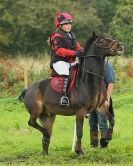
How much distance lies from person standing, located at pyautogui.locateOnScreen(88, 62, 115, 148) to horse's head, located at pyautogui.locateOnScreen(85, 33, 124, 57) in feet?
3.17

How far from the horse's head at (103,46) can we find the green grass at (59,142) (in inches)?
79.6

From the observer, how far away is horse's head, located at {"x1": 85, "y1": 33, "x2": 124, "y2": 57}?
10.2 metres

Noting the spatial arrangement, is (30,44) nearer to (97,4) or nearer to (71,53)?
(97,4)

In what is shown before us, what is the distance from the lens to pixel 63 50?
10469 millimetres

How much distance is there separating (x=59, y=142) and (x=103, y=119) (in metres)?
2.18

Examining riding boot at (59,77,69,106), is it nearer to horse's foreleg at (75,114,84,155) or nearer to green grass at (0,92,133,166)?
horse's foreleg at (75,114,84,155)

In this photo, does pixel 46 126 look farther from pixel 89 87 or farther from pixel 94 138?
pixel 89 87

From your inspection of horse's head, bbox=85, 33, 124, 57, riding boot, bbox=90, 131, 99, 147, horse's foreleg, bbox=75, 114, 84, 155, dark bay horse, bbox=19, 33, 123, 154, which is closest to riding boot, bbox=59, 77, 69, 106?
dark bay horse, bbox=19, 33, 123, 154

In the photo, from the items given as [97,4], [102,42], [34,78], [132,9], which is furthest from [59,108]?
[97,4]

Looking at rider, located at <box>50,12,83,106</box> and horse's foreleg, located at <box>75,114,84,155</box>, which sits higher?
rider, located at <box>50,12,83,106</box>

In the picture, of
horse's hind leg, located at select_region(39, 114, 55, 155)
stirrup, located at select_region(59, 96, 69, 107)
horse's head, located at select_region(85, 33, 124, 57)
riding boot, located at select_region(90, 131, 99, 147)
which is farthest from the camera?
riding boot, located at select_region(90, 131, 99, 147)

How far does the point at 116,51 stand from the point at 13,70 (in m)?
15.1

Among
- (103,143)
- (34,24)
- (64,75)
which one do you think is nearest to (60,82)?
(64,75)

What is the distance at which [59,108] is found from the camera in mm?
10805
